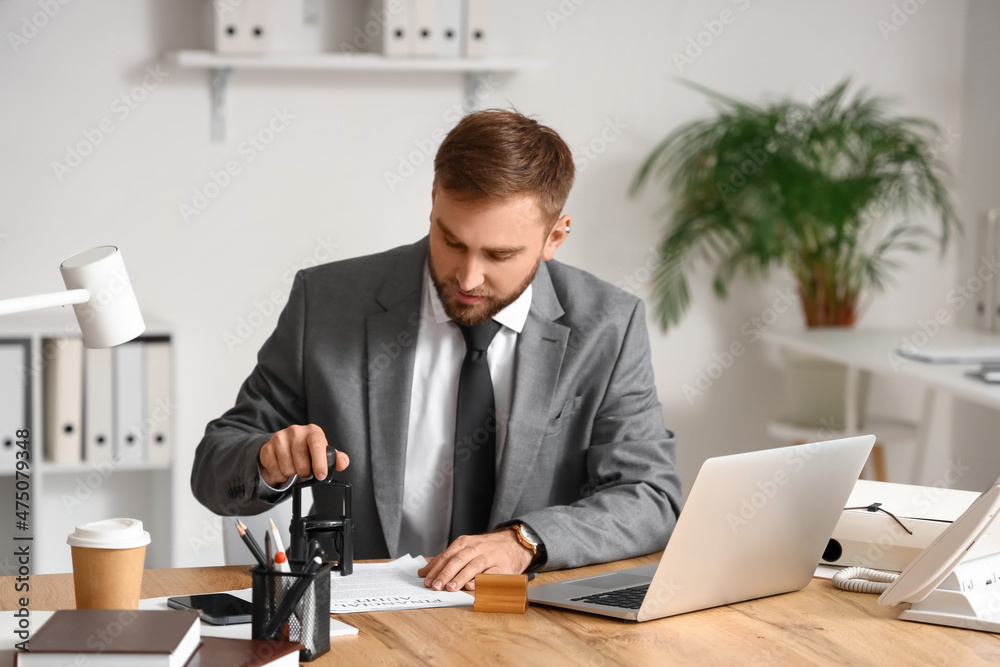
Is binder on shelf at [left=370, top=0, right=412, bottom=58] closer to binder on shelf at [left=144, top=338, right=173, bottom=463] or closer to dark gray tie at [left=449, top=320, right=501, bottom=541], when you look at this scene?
binder on shelf at [left=144, top=338, right=173, bottom=463]

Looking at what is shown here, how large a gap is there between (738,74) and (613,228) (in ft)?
2.35

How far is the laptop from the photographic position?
1.23 meters

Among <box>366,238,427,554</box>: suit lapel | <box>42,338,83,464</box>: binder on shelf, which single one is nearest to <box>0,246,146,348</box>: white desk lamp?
<box>366,238,427,554</box>: suit lapel

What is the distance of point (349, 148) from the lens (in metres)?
3.34

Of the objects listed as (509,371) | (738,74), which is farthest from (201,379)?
(738,74)

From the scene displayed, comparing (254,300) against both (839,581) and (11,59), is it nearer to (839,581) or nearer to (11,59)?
(11,59)

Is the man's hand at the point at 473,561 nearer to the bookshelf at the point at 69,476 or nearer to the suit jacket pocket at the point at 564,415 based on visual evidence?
the suit jacket pocket at the point at 564,415

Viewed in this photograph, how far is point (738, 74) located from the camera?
364cm

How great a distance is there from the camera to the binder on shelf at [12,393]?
2.79 m
